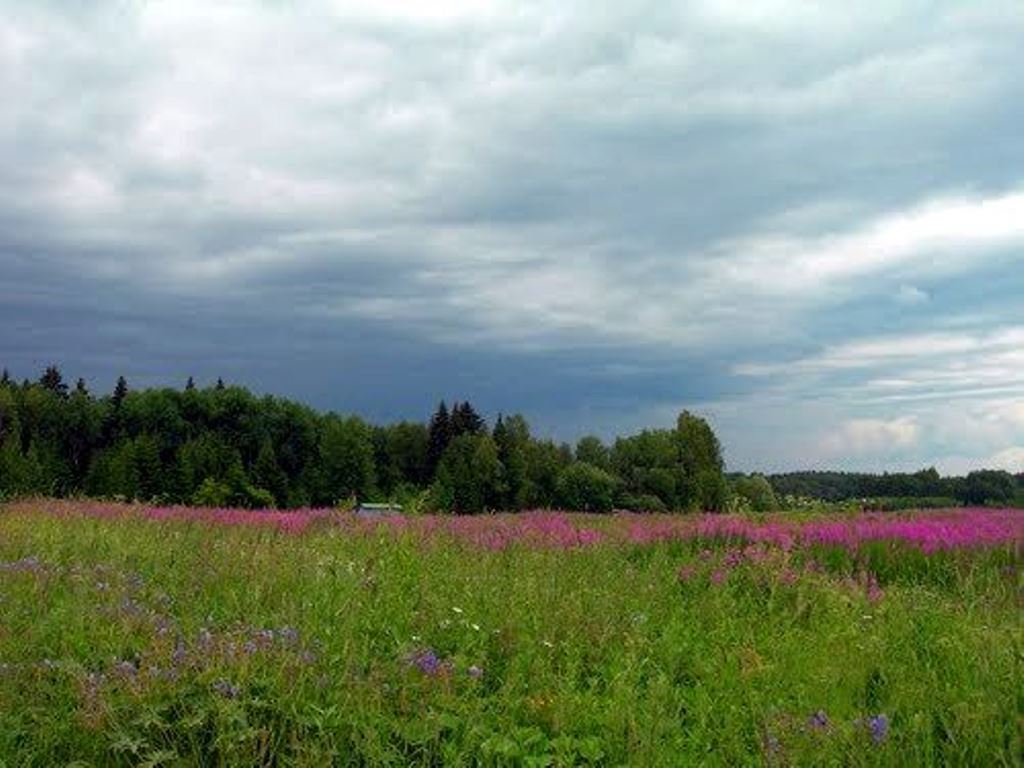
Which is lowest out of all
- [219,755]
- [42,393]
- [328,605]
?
[219,755]

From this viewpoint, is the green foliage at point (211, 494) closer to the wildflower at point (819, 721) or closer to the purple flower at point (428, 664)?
the purple flower at point (428, 664)

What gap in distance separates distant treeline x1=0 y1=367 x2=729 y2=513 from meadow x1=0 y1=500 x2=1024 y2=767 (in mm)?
31662

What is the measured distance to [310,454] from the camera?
50.3 m

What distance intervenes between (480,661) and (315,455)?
148 feet

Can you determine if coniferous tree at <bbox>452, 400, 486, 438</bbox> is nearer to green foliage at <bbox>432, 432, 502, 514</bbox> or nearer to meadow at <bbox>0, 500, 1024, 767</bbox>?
green foliage at <bbox>432, 432, 502, 514</bbox>

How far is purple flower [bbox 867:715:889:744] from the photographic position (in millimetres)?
5070

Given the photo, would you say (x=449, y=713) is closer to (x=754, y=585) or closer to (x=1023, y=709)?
(x=1023, y=709)

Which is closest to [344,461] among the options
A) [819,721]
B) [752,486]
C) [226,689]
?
[752,486]

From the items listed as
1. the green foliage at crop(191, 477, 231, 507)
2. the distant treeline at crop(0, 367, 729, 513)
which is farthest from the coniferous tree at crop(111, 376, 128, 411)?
the green foliage at crop(191, 477, 231, 507)

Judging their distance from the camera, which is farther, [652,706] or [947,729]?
[652,706]

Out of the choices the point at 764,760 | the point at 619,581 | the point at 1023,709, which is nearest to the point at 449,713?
the point at 764,760

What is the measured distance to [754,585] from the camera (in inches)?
388

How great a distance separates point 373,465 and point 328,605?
4100cm

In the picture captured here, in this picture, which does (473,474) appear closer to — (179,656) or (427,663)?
(427,663)
